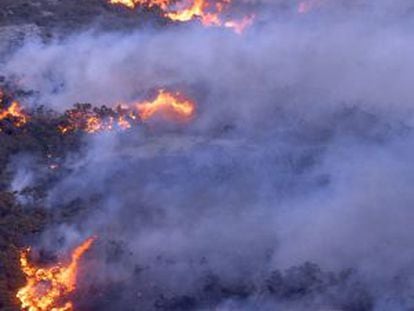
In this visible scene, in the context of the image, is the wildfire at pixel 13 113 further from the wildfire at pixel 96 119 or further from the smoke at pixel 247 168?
the wildfire at pixel 96 119

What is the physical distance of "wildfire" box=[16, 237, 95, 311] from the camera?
1216cm

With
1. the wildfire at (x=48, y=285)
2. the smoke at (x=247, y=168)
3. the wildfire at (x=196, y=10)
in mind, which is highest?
the wildfire at (x=196, y=10)

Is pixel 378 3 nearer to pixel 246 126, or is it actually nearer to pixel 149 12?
pixel 149 12

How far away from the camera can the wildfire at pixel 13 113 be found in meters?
17.8

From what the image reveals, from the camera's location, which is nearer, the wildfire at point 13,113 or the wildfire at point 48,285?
the wildfire at point 48,285

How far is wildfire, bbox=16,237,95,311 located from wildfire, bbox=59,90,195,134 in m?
5.03

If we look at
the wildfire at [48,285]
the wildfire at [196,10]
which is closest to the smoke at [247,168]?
the wildfire at [48,285]

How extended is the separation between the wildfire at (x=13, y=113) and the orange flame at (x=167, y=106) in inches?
118

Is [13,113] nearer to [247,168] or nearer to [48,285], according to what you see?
[247,168]

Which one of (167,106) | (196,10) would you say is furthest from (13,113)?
(196,10)

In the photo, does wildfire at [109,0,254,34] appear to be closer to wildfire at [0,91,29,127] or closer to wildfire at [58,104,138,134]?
wildfire at [58,104,138,134]

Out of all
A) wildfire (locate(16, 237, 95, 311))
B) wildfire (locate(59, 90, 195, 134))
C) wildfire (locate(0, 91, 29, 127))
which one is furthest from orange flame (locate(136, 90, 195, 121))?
wildfire (locate(16, 237, 95, 311))

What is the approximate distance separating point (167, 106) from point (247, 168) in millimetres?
3773

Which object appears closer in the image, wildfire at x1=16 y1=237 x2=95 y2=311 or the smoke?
wildfire at x1=16 y1=237 x2=95 y2=311
